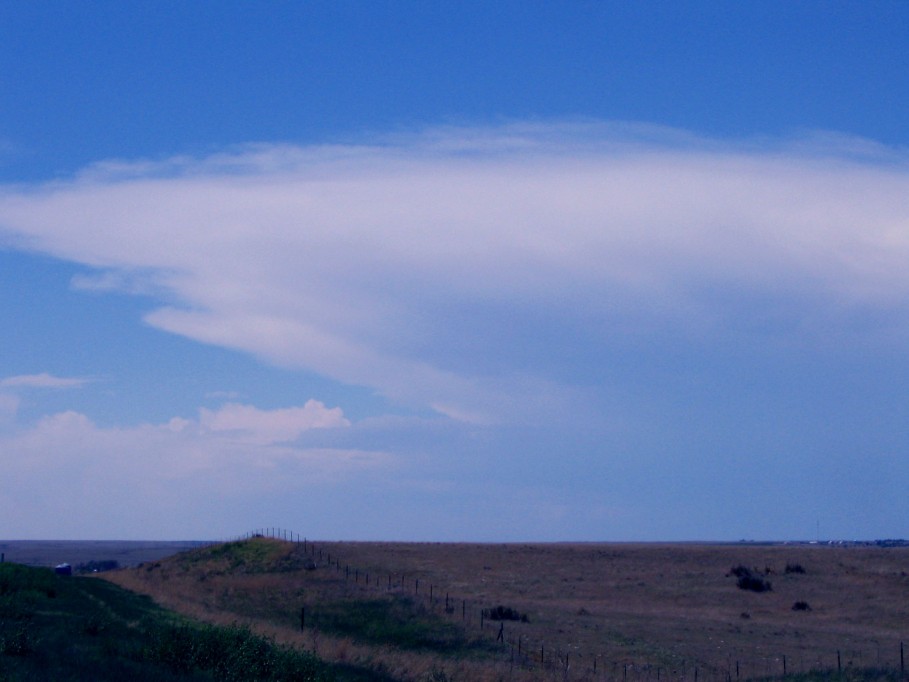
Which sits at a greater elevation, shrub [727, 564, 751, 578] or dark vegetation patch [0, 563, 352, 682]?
shrub [727, 564, 751, 578]

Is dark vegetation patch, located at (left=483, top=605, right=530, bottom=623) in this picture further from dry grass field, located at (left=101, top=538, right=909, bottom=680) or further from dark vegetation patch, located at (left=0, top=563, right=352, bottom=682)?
dark vegetation patch, located at (left=0, top=563, right=352, bottom=682)

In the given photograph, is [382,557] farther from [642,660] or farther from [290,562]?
[642,660]

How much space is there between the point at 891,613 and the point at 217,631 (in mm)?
48385

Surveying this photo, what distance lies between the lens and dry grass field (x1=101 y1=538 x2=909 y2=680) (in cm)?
3875

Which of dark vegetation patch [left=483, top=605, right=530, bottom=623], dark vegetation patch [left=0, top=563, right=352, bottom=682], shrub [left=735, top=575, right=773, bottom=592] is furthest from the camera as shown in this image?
shrub [left=735, top=575, right=773, bottom=592]

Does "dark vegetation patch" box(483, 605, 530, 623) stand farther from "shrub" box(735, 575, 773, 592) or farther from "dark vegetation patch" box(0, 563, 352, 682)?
"shrub" box(735, 575, 773, 592)

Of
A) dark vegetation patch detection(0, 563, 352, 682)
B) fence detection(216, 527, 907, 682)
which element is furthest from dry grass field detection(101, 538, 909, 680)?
dark vegetation patch detection(0, 563, 352, 682)

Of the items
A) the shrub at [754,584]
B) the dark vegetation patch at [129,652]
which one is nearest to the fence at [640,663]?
the dark vegetation patch at [129,652]

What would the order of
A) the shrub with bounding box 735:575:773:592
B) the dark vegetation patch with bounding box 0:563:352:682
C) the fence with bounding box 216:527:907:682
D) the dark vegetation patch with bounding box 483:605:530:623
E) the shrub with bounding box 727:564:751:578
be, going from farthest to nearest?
the shrub with bounding box 727:564:751:578 → the shrub with bounding box 735:575:773:592 → the dark vegetation patch with bounding box 483:605:530:623 → the fence with bounding box 216:527:907:682 → the dark vegetation patch with bounding box 0:563:352:682

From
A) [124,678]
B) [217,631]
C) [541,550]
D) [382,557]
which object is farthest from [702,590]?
[124,678]

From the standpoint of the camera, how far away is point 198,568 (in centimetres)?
8019

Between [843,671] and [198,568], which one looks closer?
[843,671]

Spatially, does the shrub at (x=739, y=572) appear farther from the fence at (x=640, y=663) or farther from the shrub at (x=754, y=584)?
the fence at (x=640, y=663)

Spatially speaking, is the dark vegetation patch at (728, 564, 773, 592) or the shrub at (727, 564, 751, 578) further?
the shrub at (727, 564, 751, 578)
